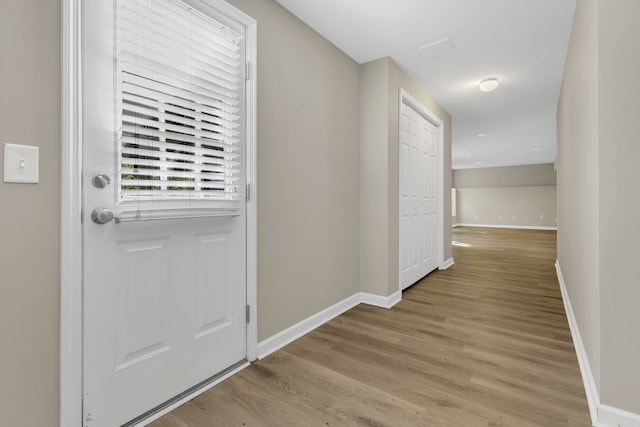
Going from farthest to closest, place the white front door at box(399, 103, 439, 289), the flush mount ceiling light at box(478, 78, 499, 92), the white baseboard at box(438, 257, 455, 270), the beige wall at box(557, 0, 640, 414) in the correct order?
the white baseboard at box(438, 257, 455, 270) → the flush mount ceiling light at box(478, 78, 499, 92) → the white front door at box(399, 103, 439, 289) → the beige wall at box(557, 0, 640, 414)

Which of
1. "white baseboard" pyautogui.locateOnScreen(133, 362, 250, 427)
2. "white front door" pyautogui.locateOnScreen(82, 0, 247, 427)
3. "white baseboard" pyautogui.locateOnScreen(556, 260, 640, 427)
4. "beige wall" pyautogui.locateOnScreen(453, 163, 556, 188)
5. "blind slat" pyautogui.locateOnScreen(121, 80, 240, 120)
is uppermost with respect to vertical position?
"beige wall" pyautogui.locateOnScreen(453, 163, 556, 188)

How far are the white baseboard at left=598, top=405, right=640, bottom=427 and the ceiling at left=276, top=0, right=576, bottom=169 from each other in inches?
98.8

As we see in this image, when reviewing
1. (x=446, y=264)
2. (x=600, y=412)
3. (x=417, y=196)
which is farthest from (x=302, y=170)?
(x=446, y=264)

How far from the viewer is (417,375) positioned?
1.81 m

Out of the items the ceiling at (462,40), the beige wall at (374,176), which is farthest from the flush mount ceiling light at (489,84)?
the beige wall at (374,176)

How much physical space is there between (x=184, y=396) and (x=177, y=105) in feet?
4.93

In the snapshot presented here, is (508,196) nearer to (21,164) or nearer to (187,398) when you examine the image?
(187,398)

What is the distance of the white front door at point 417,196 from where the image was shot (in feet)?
11.2

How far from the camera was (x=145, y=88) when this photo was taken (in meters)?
1.42

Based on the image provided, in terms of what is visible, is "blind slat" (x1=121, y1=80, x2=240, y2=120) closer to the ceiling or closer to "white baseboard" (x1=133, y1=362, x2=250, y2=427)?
the ceiling

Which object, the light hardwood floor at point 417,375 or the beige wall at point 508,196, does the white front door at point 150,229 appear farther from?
the beige wall at point 508,196

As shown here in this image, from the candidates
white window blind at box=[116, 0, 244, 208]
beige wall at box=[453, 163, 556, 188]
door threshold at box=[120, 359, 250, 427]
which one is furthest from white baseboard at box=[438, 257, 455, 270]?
beige wall at box=[453, 163, 556, 188]

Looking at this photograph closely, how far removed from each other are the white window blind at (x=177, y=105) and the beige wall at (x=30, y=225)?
0.23m

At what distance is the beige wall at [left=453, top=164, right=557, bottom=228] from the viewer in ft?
37.3
